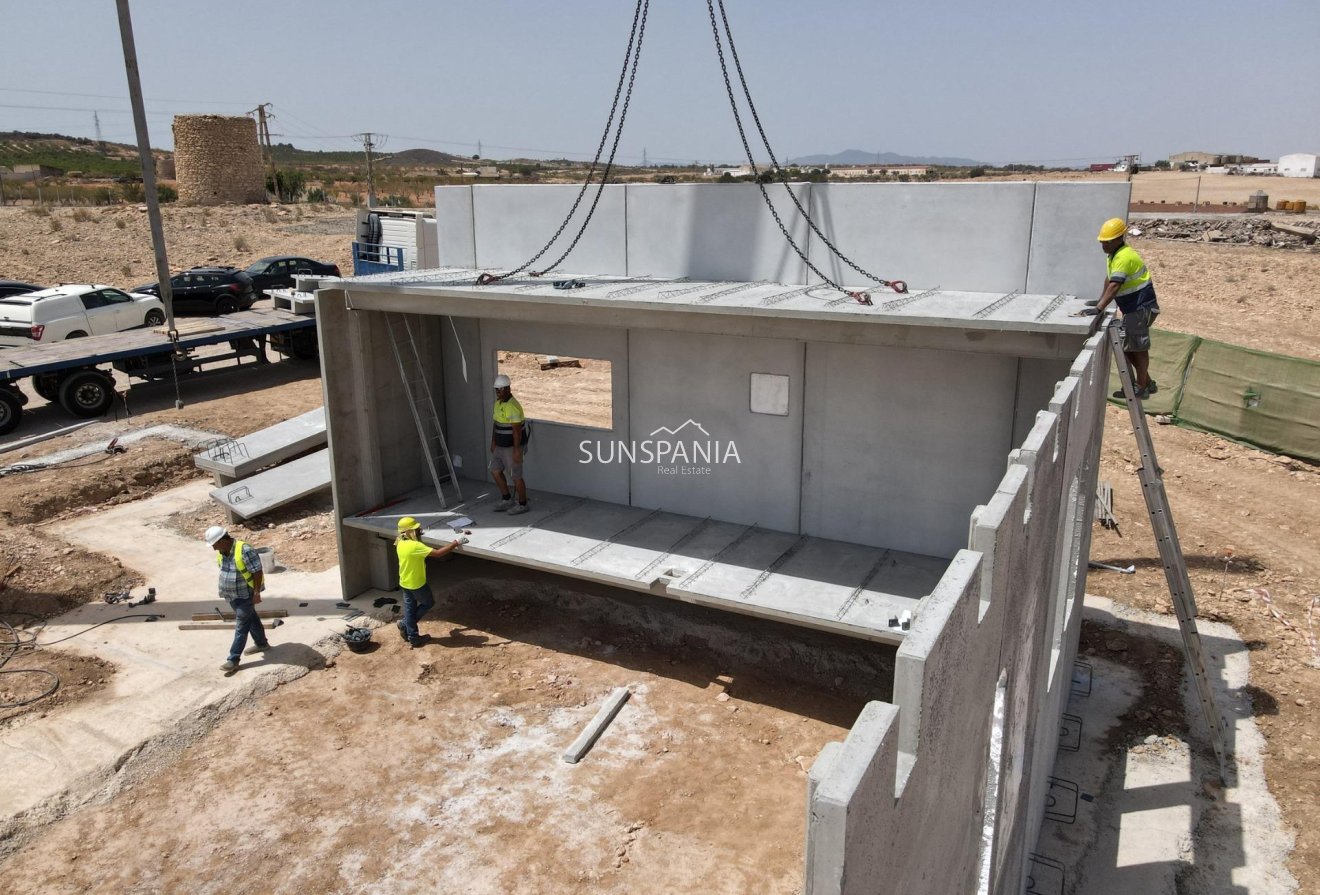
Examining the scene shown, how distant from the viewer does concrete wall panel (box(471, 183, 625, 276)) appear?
11023 millimetres

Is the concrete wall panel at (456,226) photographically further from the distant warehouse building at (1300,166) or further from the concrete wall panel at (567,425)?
the distant warehouse building at (1300,166)

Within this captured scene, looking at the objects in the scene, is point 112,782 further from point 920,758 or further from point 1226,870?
point 1226,870

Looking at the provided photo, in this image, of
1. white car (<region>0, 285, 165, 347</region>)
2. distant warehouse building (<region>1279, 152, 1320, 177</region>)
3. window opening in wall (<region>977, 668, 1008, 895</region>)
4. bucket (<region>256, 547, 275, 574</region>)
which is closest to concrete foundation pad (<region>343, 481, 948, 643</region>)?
bucket (<region>256, 547, 275, 574</region>)

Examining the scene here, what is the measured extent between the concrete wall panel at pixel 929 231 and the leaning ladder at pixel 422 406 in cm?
525

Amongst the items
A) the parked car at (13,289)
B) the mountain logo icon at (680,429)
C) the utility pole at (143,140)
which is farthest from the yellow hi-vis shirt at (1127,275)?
the parked car at (13,289)

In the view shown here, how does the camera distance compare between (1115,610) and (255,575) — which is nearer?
(255,575)

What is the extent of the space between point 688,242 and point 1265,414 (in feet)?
38.6

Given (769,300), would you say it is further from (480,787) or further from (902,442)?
(480,787)

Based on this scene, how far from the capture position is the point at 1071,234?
27.7 feet

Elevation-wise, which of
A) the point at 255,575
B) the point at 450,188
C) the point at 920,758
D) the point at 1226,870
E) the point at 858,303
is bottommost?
the point at 1226,870

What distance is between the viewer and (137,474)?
50.3 feet

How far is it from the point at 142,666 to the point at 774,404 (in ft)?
24.4

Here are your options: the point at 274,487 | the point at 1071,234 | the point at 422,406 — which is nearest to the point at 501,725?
the point at 422,406

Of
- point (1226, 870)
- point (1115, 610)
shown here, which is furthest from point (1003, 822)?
point (1115, 610)
